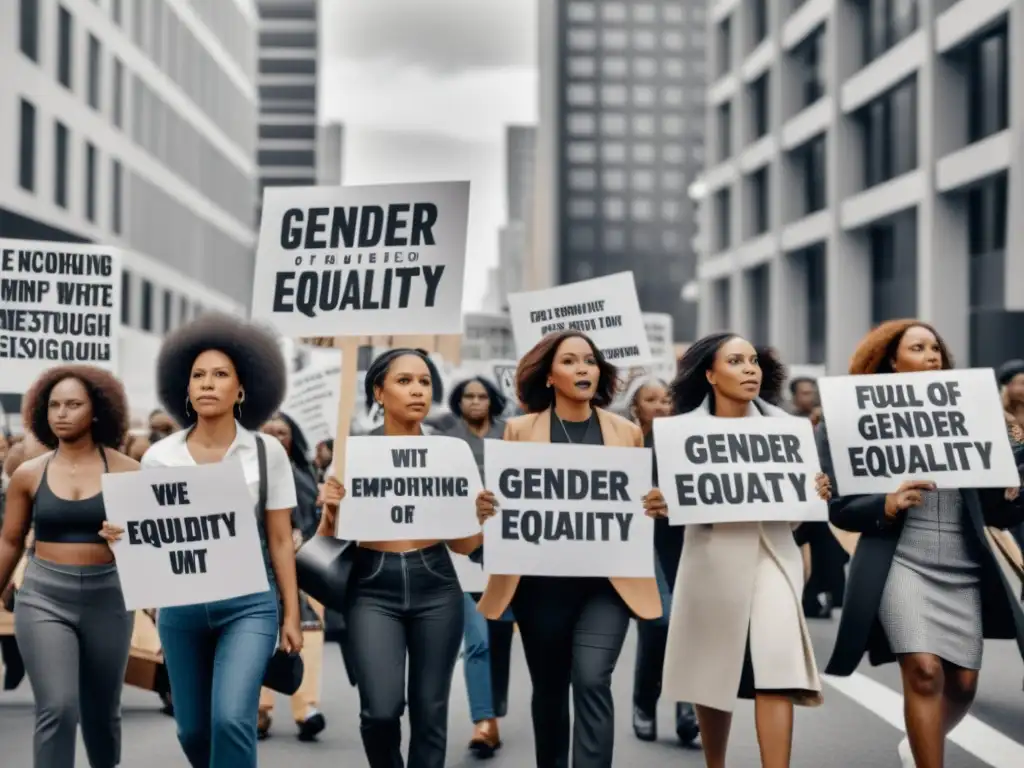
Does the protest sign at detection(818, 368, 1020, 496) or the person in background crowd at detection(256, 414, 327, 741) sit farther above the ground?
the protest sign at detection(818, 368, 1020, 496)

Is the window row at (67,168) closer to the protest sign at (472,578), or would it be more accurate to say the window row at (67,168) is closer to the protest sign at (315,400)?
the protest sign at (315,400)

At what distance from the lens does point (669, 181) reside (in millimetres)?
158375

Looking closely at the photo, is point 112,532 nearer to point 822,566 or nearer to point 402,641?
point 402,641

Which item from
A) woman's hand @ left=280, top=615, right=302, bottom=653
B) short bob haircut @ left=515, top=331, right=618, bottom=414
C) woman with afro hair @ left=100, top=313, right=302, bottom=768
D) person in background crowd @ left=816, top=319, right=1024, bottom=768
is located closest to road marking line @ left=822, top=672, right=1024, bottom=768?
person in background crowd @ left=816, top=319, right=1024, bottom=768

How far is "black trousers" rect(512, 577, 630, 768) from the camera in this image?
646 centimetres

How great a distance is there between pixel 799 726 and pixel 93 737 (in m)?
4.36

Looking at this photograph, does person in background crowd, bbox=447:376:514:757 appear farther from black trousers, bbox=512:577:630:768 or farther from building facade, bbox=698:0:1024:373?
building facade, bbox=698:0:1024:373

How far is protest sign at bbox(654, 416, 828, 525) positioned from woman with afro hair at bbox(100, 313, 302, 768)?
4.97 feet

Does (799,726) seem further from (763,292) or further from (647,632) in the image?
(763,292)

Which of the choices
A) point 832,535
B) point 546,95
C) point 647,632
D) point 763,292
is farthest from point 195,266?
point 546,95

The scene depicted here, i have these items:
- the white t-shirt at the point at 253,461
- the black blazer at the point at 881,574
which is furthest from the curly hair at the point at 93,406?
the black blazer at the point at 881,574

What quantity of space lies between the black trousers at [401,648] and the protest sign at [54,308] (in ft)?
14.2

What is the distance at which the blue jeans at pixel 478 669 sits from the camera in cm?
880

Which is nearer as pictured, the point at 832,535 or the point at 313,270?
the point at 313,270
